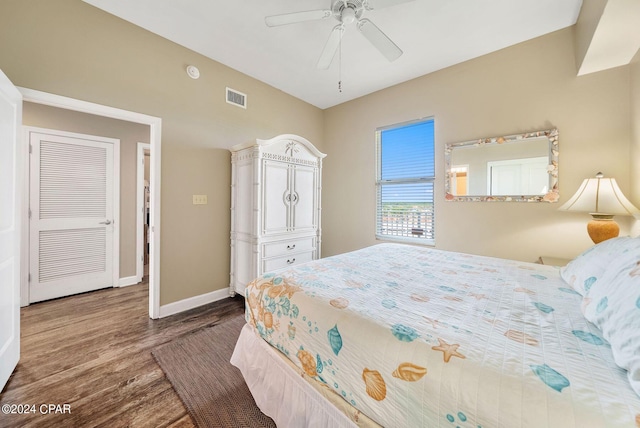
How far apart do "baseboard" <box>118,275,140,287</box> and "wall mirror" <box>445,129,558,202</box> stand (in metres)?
4.37

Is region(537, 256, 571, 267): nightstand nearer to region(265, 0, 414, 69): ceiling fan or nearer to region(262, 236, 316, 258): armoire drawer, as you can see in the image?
region(265, 0, 414, 69): ceiling fan

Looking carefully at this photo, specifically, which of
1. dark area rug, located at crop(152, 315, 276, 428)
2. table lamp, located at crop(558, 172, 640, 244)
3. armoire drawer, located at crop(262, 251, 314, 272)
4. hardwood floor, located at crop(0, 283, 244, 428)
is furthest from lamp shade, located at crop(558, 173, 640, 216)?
hardwood floor, located at crop(0, 283, 244, 428)

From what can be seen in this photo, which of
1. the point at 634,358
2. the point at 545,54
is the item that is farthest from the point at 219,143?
the point at 545,54

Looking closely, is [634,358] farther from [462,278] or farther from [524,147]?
[524,147]

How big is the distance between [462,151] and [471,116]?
0.39 m

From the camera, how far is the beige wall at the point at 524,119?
6.65 feet

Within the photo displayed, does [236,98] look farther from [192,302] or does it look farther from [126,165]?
[192,302]

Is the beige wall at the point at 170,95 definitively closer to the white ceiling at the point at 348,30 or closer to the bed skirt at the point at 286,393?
the white ceiling at the point at 348,30

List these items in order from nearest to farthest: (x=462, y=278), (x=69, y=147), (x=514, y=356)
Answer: (x=514, y=356) < (x=462, y=278) < (x=69, y=147)

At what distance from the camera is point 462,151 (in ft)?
8.91

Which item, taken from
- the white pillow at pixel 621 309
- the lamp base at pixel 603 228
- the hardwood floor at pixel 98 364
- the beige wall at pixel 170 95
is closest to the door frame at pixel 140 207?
the hardwood floor at pixel 98 364

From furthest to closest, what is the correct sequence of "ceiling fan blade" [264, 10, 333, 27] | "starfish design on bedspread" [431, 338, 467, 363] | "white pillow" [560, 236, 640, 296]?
"ceiling fan blade" [264, 10, 333, 27] < "white pillow" [560, 236, 640, 296] < "starfish design on bedspread" [431, 338, 467, 363]

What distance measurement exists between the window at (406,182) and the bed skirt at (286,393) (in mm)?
2444

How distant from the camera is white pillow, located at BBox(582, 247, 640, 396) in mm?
600
